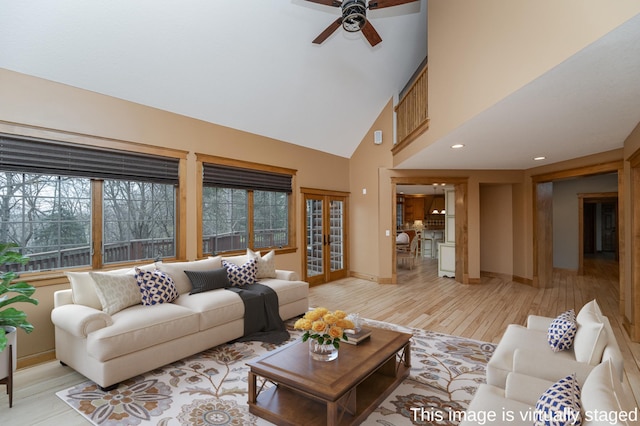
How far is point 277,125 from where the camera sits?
577 cm

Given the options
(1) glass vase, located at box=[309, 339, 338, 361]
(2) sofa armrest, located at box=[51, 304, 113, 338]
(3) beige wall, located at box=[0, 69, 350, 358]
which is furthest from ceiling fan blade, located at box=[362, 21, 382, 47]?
(2) sofa armrest, located at box=[51, 304, 113, 338]

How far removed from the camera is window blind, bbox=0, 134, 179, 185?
3301 millimetres

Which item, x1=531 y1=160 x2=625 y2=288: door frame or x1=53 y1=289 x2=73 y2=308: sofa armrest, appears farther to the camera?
x1=531 y1=160 x2=625 y2=288: door frame

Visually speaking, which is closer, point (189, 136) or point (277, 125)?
point (189, 136)

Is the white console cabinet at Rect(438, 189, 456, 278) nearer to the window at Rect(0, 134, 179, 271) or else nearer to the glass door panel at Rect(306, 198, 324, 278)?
the glass door panel at Rect(306, 198, 324, 278)

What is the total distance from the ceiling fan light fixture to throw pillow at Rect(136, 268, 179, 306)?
325cm

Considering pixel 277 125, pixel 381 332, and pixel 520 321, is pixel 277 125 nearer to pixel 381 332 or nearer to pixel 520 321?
pixel 381 332

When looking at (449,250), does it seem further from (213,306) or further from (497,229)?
(213,306)

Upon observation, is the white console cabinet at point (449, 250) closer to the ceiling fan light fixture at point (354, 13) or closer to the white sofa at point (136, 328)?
the ceiling fan light fixture at point (354, 13)

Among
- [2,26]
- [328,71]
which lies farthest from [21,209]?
[328,71]

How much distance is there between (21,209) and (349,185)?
19.0 feet

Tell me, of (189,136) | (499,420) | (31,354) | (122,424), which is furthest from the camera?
(189,136)

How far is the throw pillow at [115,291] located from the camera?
3191 mm

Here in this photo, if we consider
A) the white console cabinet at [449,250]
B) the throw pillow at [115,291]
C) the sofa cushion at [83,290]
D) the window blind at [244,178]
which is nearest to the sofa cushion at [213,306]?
the throw pillow at [115,291]
